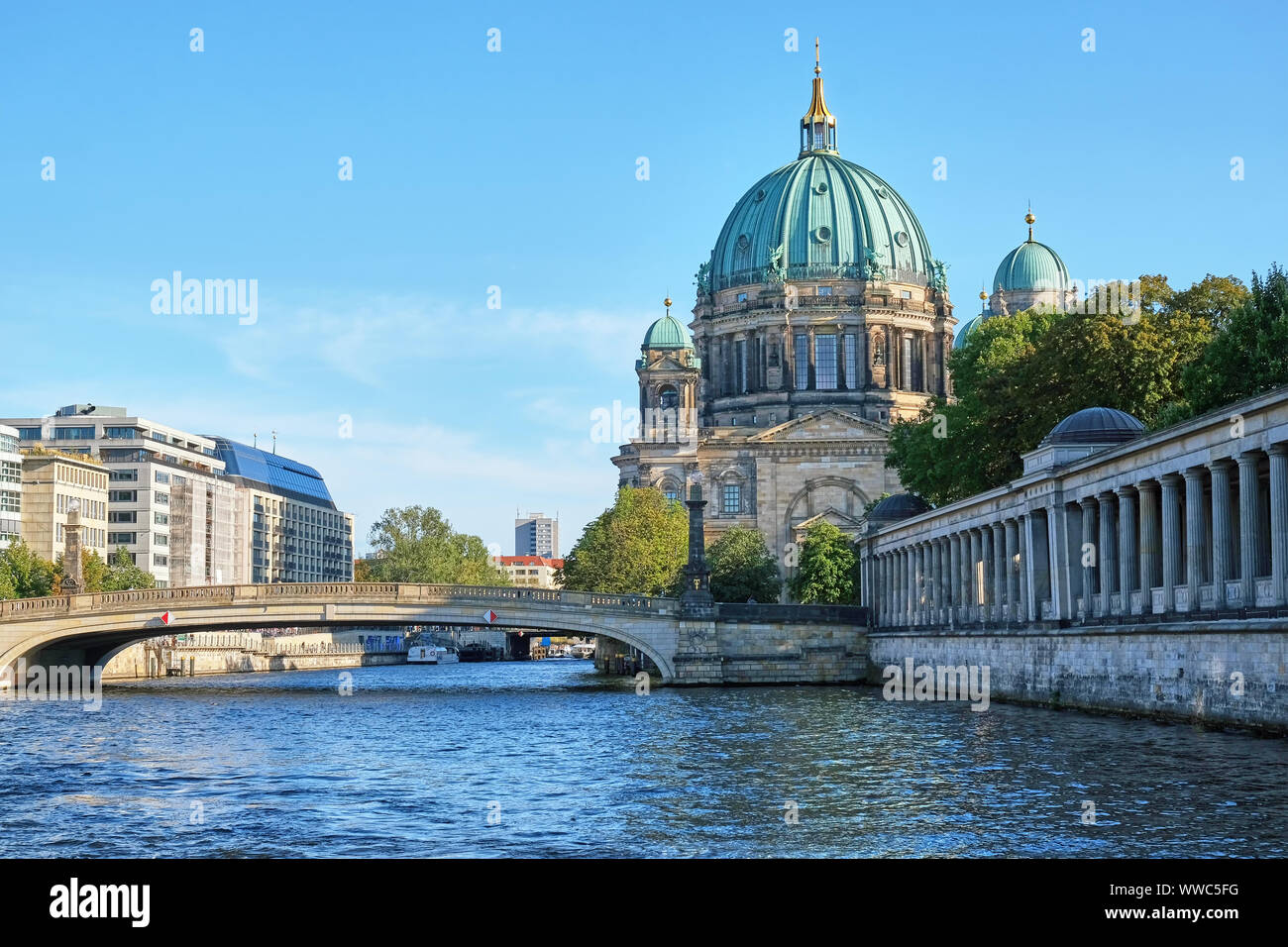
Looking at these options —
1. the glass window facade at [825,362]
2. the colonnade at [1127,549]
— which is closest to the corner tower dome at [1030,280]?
the glass window facade at [825,362]

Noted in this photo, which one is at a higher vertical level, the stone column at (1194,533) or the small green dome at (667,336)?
the small green dome at (667,336)

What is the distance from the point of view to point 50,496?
115 meters

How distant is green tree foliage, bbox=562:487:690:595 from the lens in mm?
108250

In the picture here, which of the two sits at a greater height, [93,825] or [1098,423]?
[1098,423]

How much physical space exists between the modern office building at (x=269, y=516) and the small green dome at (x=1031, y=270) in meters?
75.4

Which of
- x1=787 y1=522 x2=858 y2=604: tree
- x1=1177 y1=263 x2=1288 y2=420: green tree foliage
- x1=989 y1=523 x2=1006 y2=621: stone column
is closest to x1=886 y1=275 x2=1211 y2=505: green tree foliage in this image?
x1=1177 y1=263 x2=1288 y2=420: green tree foliage

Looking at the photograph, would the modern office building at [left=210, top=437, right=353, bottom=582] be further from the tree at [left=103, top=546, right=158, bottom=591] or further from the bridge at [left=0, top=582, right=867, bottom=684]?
the bridge at [left=0, top=582, right=867, bottom=684]

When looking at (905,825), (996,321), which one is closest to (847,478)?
(996,321)

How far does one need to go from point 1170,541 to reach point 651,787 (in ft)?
62.6

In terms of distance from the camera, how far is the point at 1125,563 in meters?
47.0

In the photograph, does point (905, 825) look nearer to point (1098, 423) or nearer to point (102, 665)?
point (1098, 423)

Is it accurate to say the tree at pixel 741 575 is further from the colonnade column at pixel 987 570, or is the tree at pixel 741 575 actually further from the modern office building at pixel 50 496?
the modern office building at pixel 50 496

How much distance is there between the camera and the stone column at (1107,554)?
48.7 metres

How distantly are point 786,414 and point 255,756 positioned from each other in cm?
9972
